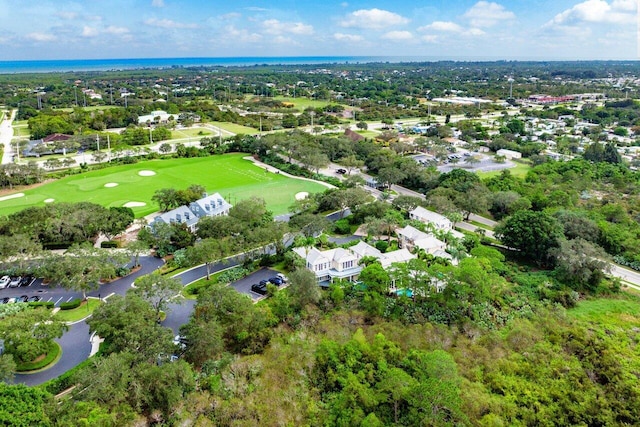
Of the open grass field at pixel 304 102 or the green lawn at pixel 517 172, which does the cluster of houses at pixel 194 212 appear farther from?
the open grass field at pixel 304 102

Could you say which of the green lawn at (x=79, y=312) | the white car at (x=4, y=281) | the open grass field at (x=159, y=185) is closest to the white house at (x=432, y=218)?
the open grass field at (x=159, y=185)

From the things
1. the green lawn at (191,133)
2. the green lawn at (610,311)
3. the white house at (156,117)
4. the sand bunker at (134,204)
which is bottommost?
the green lawn at (610,311)

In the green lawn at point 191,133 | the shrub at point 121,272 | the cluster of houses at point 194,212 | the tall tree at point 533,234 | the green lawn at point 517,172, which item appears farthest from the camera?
the green lawn at point 191,133

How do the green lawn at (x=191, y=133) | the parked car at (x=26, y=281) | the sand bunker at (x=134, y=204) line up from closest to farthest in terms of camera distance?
the parked car at (x=26, y=281) < the sand bunker at (x=134, y=204) < the green lawn at (x=191, y=133)

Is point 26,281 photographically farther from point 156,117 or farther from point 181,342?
point 156,117

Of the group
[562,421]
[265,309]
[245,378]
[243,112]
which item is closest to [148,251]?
[265,309]

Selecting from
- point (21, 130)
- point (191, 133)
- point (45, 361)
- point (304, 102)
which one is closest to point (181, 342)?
point (45, 361)
